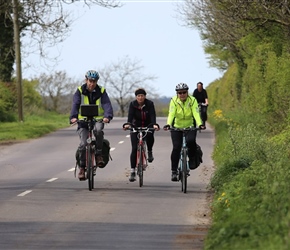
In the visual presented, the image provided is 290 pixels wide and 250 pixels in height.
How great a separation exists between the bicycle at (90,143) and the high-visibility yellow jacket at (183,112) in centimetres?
127

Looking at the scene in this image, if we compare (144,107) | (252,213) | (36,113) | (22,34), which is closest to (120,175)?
(144,107)

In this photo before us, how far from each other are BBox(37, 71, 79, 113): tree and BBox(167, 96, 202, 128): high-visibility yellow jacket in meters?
64.4

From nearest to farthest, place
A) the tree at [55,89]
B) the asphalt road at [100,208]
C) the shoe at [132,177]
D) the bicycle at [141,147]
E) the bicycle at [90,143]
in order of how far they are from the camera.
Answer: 1. the asphalt road at [100,208]
2. the bicycle at [90,143]
3. the bicycle at [141,147]
4. the shoe at [132,177]
5. the tree at [55,89]

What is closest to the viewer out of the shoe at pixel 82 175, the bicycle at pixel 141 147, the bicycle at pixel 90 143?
the bicycle at pixel 90 143

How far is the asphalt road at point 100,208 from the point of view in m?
12.2

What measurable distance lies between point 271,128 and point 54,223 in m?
15.3

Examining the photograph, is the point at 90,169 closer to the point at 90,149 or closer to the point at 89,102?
the point at 90,149

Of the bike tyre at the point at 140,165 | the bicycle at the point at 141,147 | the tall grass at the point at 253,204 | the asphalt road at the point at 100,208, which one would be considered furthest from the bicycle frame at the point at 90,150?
the tall grass at the point at 253,204

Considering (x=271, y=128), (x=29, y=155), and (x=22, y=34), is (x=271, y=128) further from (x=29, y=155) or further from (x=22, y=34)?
(x=22, y=34)

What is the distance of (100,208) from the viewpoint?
614 inches

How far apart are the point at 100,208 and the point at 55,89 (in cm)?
7165

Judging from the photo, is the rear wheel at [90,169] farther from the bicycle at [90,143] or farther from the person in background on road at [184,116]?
the person in background on road at [184,116]

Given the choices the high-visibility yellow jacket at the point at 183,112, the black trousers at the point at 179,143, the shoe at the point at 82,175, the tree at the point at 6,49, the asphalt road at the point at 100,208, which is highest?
the tree at the point at 6,49

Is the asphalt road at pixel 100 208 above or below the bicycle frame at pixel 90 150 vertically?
below
